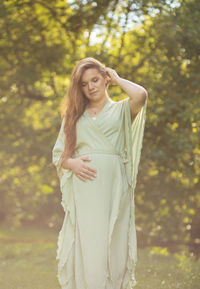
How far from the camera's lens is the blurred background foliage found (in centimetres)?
750

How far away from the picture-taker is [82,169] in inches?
141

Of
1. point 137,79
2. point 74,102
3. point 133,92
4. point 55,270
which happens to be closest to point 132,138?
point 133,92

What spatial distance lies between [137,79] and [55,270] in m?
3.54

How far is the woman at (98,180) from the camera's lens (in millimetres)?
3500

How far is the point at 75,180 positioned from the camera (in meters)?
3.65

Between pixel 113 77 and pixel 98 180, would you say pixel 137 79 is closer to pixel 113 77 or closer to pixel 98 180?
pixel 113 77

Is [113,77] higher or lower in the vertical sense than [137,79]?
higher

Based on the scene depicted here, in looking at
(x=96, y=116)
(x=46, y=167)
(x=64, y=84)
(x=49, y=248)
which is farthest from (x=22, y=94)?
(x=96, y=116)

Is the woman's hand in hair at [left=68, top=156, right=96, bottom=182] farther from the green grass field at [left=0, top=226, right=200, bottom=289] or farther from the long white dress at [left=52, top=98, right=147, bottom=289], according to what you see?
the green grass field at [left=0, top=226, right=200, bottom=289]

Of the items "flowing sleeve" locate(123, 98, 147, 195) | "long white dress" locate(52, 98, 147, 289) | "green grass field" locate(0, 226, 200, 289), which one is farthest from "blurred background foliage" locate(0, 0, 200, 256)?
"long white dress" locate(52, 98, 147, 289)

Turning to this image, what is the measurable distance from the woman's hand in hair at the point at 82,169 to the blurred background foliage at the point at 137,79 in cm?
363

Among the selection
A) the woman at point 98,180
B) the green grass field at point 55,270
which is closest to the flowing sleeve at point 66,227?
the woman at point 98,180

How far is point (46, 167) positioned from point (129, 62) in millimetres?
2580

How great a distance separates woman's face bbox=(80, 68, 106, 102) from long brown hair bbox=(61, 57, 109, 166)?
3cm
